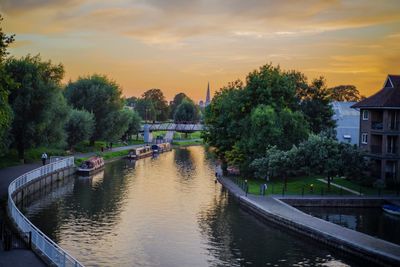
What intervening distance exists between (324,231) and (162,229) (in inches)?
518

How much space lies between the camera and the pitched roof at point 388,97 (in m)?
59.1

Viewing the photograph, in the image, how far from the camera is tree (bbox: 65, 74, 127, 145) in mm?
102625

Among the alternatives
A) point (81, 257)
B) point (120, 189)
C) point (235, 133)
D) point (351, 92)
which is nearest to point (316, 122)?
point (235, 133)

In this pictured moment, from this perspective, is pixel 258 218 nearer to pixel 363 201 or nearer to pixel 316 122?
pixel 363 201

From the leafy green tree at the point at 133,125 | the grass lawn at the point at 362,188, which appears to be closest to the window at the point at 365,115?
the grass lawn at the point at 362,188

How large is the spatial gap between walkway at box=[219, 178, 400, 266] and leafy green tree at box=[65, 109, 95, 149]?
44.2m

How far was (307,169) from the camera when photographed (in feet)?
174

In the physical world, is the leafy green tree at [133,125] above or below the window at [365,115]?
below

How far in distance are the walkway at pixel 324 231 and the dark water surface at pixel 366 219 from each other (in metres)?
3.73

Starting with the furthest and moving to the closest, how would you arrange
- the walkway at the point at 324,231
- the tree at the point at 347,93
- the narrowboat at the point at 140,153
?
the tree at the point at 347,93
the narrowboat at the point at 140,153
the walkway at the point at 324,231

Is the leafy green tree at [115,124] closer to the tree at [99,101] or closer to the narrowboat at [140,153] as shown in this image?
the tree at [99,101]

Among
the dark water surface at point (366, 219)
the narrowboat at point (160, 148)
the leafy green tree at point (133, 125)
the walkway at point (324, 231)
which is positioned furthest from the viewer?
the leafy green tree at point (133, 125)

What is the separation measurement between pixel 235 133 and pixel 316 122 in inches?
744

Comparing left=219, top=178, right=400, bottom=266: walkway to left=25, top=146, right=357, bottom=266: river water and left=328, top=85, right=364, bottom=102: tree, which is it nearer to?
left=25, top=146, right=357, bottom=266: river water
